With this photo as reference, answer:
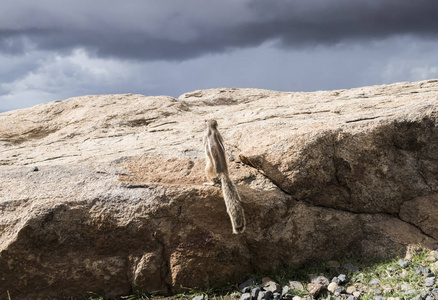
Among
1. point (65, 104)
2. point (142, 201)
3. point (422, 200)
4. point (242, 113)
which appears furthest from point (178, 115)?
point (422, 200)

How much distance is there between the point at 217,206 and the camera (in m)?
5.81

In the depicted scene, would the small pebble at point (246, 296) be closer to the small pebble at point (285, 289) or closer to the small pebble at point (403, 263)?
the small pebble at point (285, 289)

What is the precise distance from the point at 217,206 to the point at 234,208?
14.9 inches

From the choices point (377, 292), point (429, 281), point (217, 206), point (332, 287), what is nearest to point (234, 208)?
point (217, 206)

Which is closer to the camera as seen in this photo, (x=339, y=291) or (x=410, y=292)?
(x=410, y=292)

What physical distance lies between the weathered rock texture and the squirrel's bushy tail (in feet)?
0.81

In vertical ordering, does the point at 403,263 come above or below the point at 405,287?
above

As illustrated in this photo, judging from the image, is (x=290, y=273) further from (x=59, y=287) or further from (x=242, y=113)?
(x=242, y=113)

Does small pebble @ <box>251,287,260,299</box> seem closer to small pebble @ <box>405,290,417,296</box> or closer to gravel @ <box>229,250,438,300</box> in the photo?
gravel @ <box>229,250,438,300</box>

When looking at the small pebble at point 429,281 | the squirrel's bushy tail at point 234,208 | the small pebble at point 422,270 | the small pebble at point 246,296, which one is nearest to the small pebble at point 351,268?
the small pebble at point 422,270

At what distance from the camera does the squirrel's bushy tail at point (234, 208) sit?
550 cm

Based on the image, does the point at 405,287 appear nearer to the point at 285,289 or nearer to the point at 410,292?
the point at 410,292

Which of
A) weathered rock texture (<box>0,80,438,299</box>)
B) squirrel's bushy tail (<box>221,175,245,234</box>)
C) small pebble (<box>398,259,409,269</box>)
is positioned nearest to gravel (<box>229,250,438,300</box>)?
small pebble (<box>398,259,409,269</box>)

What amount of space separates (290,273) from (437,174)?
301 centimetres
